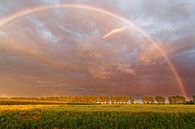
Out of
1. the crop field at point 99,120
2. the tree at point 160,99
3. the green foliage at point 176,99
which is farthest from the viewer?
the tree at point 160,99

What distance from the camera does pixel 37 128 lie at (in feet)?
119

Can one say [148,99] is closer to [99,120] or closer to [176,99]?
[176,99]

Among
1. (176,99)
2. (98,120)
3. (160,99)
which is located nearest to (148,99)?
(160,99)

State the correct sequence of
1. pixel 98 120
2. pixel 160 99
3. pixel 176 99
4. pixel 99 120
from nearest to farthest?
pixel 99 120 → pixel 98 120 → pixel 176 99 → pixel 160 99

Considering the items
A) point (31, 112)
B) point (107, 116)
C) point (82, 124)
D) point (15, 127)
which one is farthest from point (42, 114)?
point (107, 116)

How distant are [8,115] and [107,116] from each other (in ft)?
57.3

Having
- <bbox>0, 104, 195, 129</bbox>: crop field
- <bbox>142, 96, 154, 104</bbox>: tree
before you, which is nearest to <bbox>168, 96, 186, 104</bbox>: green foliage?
<bbox>142, 96, 154, 104</bbox>: tree

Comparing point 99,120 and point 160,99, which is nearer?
point 99,120

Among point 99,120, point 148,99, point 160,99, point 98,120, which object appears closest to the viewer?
point 99,120

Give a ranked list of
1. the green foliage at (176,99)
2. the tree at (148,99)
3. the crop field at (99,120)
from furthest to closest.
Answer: the tree at (148,99), the green foliage at (176,99), the crop field at (99,120)

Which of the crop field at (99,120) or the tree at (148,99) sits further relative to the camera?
the tree at (148,99)

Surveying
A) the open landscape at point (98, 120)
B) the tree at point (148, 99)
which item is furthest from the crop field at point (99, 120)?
the tree at point (148, 99)

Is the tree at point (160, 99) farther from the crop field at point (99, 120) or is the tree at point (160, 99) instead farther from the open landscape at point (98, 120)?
the crop field at point (99, 120)

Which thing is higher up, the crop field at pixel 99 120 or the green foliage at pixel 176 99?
the green foliage at pixel 176 99
